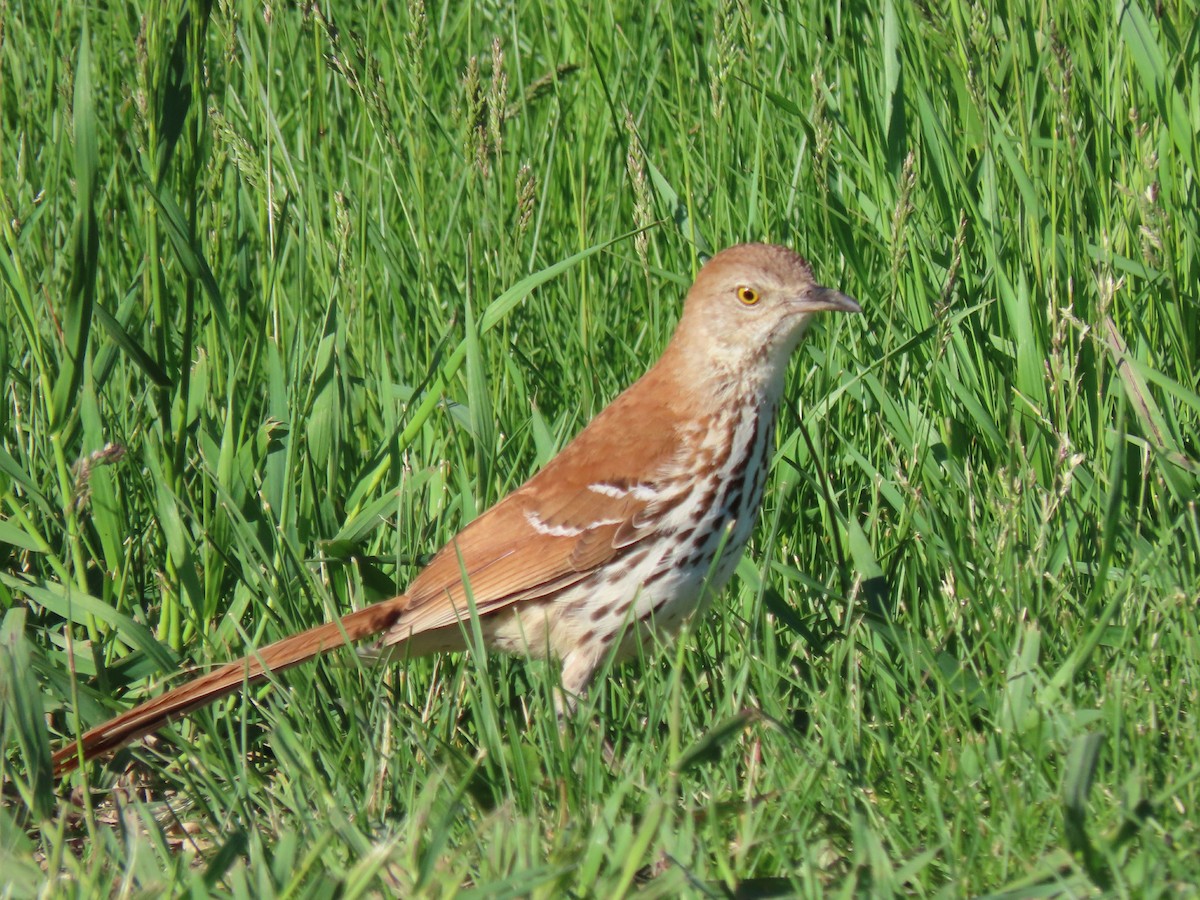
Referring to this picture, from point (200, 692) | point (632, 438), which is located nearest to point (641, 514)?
point (632, 438)

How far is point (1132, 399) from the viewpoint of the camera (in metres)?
3.45

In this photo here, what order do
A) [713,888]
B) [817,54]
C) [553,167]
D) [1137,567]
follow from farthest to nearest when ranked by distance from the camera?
[553,167] → [817,54] → [1137,567] → [713,888]

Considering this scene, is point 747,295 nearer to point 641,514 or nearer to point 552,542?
point 641,514

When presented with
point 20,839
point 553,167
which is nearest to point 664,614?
point 20,839

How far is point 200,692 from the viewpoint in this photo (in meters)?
3.17

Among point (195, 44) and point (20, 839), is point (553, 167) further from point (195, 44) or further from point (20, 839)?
point (20, 839)

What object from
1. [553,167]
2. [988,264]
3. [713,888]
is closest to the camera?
[713,888]

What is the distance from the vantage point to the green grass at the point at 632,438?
2.55 metres

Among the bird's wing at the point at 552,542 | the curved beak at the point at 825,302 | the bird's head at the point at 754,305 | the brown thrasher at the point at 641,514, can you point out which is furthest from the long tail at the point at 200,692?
the curved beak at the point at 825,302

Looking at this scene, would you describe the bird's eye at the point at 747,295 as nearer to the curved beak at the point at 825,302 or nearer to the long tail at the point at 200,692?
the curved beak at the point at 825,302

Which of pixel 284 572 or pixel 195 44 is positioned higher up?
pixel 195 44

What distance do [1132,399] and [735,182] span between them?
1.58 metres

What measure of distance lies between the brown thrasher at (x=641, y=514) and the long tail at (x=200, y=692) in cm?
1

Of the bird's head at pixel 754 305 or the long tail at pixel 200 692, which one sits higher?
the bird's head at pixel 754 305
